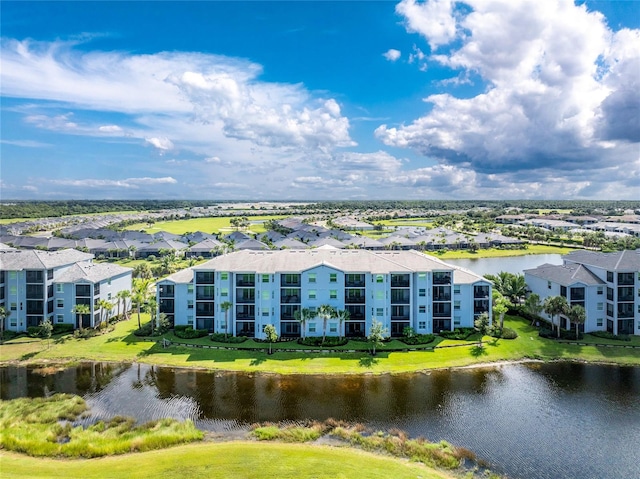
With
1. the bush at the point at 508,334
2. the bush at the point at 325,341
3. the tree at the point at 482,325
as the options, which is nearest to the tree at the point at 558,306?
the bush at the point at 508,334

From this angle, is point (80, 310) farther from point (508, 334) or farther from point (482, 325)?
point (508, 334)

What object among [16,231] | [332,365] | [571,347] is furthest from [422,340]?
[16,231]

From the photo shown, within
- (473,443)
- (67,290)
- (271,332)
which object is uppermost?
(67,290)

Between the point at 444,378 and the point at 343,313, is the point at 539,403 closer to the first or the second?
the point at 444,378

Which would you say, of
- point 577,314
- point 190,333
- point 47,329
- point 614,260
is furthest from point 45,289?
point 614,260

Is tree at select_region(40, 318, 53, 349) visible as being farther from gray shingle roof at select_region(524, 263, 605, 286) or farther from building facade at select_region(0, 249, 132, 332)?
gray shingle roof at select_region(524, 263, 605, 286)

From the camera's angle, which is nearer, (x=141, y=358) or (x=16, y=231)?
(x=141, y=358)

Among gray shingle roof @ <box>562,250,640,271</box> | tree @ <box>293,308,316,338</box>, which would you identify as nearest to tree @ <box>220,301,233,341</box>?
tree @ <box>293,308,316,338</box>

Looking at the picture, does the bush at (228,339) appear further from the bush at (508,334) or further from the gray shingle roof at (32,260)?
the bush at (508,334)
